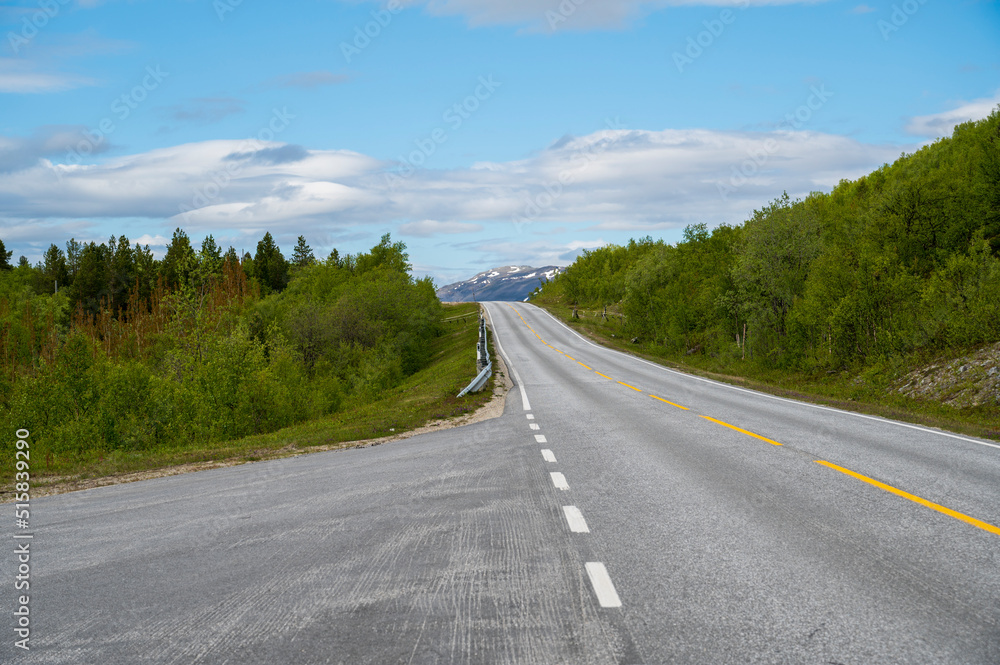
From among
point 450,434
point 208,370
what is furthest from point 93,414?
point 450,434

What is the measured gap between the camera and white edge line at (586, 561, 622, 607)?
4309mm

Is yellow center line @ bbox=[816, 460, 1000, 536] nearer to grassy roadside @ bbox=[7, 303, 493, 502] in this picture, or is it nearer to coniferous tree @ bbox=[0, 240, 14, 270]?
grassy roadside @ bbox=[7, 303, 493, 502]

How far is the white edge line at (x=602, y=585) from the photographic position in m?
4.31

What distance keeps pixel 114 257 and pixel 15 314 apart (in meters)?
24.3

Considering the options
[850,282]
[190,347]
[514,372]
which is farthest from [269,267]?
[850,282]

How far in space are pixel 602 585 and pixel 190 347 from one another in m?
41.5

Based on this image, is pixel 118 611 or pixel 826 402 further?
pixel 826 402

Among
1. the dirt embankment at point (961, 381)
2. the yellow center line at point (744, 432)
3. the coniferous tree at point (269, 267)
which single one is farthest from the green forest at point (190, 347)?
the dirt embankment at point (961, 381)

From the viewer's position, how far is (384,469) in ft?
32.9

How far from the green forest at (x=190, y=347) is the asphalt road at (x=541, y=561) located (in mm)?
7960

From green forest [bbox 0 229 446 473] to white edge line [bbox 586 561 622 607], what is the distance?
467 inches

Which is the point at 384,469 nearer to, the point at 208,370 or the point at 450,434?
the point at 450,434

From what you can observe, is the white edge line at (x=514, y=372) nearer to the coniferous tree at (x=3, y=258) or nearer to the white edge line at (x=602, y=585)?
the white edge line at (x=602, y=585)

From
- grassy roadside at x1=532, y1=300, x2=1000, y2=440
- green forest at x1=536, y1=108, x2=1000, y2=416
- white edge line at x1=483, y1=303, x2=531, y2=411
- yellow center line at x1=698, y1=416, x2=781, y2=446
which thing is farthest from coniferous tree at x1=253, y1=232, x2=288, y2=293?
yellow center line at x1=698, y1=416, x2=781, y2=446
